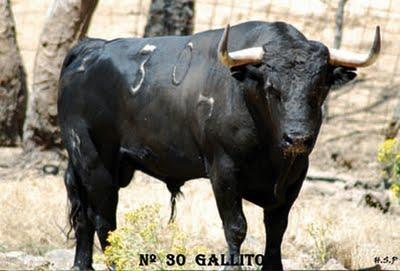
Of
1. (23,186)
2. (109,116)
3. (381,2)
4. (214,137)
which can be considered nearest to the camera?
(214,137)

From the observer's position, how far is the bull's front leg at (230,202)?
7.48m

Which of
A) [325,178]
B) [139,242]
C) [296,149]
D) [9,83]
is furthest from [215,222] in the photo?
[9,83]

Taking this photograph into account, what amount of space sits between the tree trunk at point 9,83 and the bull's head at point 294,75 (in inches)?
269

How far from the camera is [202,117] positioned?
7707 mm

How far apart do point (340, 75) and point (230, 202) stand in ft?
3.78

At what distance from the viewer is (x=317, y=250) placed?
29.2 feet

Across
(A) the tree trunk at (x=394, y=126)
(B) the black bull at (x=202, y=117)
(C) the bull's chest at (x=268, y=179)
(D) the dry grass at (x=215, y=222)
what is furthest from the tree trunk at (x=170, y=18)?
(C) the bull's chest at (x=268, y=179)

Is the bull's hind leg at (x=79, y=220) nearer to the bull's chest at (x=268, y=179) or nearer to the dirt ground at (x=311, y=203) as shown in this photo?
the dirt ground at (x=311, y=203)

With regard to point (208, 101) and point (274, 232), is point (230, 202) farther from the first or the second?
point (208, 101)

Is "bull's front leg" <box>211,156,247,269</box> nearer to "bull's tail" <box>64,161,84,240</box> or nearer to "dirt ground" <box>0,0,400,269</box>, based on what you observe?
"dirt ground" <box>0,0,400,269</box>

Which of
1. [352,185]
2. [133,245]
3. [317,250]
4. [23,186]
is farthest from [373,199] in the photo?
[133,245]

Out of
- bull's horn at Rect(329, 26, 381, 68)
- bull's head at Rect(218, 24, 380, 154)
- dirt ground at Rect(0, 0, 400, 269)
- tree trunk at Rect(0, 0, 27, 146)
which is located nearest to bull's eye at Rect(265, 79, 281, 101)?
bull's head at Rect(218, 24, 380, 154)

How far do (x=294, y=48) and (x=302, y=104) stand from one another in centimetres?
44

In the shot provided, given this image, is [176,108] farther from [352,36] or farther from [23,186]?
[352,36]
